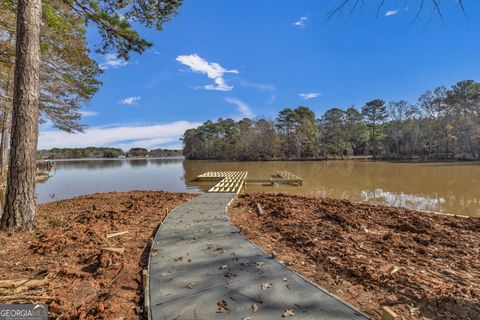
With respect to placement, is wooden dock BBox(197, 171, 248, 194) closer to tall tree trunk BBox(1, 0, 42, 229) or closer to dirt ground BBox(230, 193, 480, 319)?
dirt ground BBox(230, 193, 480, 319)

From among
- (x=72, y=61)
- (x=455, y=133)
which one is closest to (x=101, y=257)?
(x=72, y=61)

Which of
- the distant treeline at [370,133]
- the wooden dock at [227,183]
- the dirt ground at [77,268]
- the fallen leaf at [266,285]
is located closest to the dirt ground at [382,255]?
the fallen leaf at [266,285]

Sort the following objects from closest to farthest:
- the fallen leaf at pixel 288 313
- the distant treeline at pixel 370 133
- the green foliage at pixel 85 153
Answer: the fallen leaf at pixel 288 313 < the distant treeline at pixel 370 133 < the green foliage at pixel 85 153

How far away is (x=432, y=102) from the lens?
123 feet

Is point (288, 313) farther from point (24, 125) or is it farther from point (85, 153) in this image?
point (85, 153)

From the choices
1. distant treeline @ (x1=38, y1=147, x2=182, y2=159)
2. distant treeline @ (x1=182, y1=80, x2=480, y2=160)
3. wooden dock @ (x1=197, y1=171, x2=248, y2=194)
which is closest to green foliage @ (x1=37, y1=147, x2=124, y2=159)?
distant treeline @ (x1=38, y1=147, x2=182, y2=159)

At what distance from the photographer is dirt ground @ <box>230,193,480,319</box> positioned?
2.09 meters

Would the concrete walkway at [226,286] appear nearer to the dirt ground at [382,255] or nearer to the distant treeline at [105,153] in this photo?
the dirt ground at [382,255]

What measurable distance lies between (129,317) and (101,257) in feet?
4.02

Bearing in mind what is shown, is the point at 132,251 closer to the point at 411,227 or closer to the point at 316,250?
the point at 316,250

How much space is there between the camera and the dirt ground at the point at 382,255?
6.84ft

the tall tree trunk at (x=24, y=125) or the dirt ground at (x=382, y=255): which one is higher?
the tall tree trunk at (x=24, y=125)

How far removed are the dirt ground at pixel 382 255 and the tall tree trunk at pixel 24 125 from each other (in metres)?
3.32

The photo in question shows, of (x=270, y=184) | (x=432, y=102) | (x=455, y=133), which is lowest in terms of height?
(x=270, y=184)
